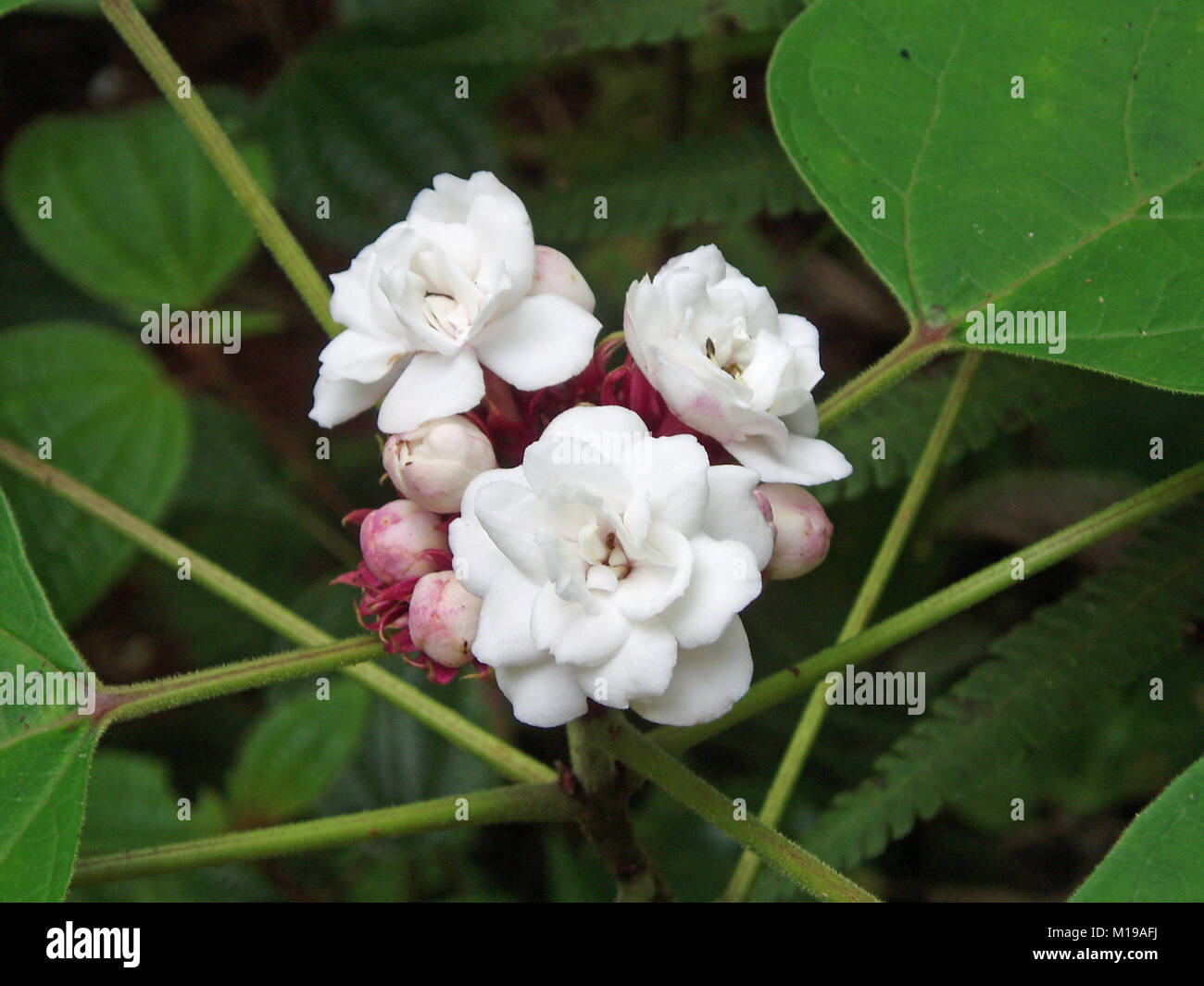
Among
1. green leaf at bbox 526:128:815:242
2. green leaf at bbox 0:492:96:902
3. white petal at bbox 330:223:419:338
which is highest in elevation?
green leaf at bbox 526:128:815:242

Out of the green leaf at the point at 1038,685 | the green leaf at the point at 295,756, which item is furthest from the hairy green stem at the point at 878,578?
the green leaf at the point at 295,756

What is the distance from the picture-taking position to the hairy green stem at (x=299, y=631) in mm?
1670

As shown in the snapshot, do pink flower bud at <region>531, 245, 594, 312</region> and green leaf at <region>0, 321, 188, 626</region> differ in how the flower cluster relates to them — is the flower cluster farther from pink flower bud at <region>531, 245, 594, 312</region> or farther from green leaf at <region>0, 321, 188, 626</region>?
green leaf at <region>0, 321, 188, 626</region>

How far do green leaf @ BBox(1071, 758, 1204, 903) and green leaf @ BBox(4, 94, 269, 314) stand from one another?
2.21 m

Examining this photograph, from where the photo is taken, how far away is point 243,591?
1669mm

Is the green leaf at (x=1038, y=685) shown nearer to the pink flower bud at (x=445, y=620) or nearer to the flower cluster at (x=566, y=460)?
the flower cluster at (x=566, y=460)

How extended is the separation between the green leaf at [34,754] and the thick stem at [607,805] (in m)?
0.61

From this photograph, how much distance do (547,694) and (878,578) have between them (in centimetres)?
83

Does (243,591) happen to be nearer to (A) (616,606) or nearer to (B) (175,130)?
(A) (616,606)

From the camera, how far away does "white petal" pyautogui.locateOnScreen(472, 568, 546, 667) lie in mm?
1162

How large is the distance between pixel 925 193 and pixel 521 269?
65cm

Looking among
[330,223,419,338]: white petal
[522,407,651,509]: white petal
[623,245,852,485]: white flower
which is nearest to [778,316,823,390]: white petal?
[623,245,852,485]: white flower

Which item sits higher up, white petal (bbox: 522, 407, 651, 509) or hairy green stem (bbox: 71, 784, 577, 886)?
white petal (bbox: 522, 407, 651, 509)
